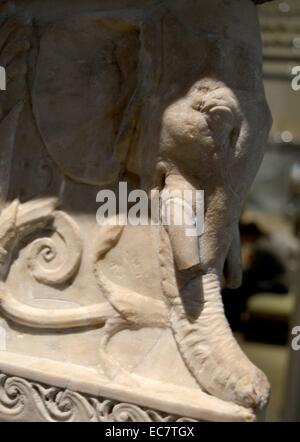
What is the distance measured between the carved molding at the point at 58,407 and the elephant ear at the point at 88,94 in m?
0.41

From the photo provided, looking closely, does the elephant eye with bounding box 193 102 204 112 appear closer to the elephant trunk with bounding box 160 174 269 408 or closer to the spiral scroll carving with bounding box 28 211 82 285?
the elephant trunk with bounding box 160 174 269 408

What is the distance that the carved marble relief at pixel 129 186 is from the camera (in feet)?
3.90

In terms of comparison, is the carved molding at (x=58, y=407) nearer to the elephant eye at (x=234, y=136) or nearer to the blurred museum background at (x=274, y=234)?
the elephant eye at (x=234, y=136)

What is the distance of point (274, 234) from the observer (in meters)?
3.50

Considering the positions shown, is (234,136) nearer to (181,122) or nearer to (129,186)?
(181,122)

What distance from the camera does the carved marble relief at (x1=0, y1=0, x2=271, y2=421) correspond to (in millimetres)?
1188

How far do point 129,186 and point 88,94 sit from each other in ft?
0.64

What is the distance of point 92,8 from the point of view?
4.22ft

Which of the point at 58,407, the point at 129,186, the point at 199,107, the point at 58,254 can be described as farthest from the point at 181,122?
the point at 58,407

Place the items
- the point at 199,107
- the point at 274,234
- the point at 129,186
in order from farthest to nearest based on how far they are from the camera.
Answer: the point at 274,234 < the point at 129,186 < the point at 199,107

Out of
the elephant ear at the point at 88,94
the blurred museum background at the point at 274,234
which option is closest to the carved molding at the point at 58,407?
the elephant ear at the point at 88,94

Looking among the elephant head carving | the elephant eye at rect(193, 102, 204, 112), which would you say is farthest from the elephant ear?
the elephant eye at rect(193, 102, 204, 112)
